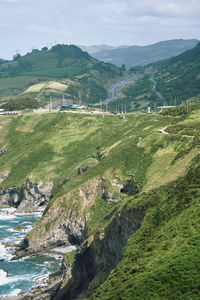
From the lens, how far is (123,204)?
92.1m

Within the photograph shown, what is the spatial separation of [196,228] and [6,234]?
7781 cm

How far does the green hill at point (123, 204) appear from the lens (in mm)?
57469

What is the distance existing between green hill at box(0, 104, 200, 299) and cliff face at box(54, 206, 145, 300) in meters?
0.19

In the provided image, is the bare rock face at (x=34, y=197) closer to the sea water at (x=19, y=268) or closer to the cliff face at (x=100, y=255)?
the sea water at (x=19, y=268)

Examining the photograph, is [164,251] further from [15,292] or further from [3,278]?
[3,278]

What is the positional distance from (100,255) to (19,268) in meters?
26.3

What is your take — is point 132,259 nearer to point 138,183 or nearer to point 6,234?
point 138,183

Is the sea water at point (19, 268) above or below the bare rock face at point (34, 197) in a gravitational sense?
below

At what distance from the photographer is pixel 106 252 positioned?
84.4 m

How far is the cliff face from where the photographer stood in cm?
7925

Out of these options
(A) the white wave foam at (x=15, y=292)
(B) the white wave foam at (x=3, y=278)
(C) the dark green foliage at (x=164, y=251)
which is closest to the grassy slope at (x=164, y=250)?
(C) the dark green foliage at (x=164, y=251)

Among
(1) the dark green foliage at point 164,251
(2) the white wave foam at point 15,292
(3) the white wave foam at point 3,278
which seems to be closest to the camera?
(1) the dark green foliage at point 164,251

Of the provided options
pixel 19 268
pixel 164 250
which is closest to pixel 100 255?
pixel 19 268

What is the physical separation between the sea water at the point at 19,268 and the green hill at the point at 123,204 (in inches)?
202
